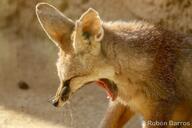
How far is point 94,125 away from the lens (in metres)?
4.54

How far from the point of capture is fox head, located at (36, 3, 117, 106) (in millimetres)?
3469

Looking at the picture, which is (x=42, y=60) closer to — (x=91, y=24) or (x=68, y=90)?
(x=68, y=90)

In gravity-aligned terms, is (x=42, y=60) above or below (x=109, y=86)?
below

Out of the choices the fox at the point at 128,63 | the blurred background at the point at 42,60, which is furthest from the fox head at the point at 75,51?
the blurred background at the point at 42,60

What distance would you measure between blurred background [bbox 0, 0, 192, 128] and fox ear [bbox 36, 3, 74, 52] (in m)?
1.02

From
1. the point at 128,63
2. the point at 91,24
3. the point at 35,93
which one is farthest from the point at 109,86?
the point at 35,93

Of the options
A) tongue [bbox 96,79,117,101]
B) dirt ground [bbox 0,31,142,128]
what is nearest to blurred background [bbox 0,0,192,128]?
dirt ground [bbox 0,31,142,128]

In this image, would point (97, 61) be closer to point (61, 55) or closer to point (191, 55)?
point (61, 55)

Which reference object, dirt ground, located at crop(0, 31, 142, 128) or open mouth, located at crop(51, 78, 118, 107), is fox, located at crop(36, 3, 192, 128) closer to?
open mouth, located at crop(51, 78, 118, 107)

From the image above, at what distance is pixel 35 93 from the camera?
16.9ft

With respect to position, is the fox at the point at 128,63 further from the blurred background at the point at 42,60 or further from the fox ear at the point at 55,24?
the blurred background at the point at 42,60

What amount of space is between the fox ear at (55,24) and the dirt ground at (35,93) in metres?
1.14

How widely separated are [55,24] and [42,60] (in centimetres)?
183

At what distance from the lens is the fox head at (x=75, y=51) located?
137 inches
